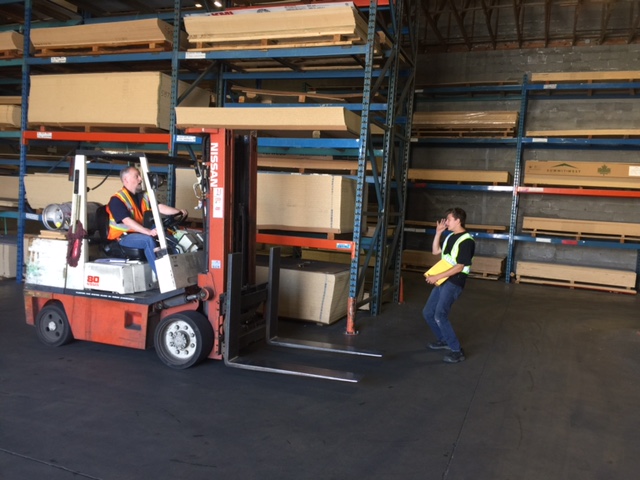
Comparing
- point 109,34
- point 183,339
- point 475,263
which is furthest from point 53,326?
point 475,263

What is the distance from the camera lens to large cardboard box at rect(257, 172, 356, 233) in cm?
682

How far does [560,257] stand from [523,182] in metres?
1.95

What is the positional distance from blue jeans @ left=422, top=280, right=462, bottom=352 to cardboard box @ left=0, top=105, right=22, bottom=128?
7820 mm

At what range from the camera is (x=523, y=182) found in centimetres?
1194

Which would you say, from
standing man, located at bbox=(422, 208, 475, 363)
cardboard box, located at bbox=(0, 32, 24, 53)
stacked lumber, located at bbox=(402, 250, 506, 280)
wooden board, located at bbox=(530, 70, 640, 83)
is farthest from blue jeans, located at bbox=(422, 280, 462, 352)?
cardboard box, located at bbox=(0, 32, 24, 53)

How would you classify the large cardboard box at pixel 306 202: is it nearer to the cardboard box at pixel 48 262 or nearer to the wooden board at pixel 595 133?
the cardboard box at pixel 48 262

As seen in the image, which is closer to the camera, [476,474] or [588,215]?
[476,474]

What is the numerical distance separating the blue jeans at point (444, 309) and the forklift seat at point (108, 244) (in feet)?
10.3

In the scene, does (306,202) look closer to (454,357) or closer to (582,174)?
(454,357)

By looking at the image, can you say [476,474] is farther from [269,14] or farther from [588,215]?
[588,215]

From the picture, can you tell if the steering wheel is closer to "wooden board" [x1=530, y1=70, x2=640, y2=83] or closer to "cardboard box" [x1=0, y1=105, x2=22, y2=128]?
"cardboard box" [x1=0, y1=105, x2=22, y2=128]

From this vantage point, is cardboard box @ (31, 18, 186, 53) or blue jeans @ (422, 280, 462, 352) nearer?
blue jeans @ (422, 280, 462, 352)

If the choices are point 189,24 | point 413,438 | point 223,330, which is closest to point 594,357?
point 413,438

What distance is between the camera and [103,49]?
27.2 feet
